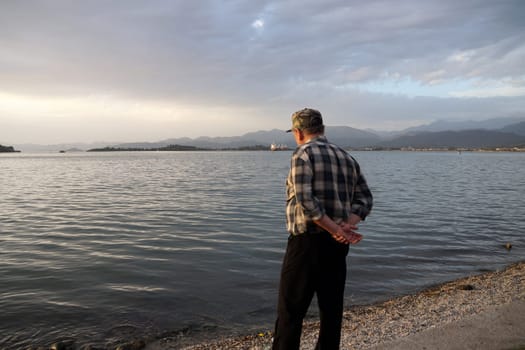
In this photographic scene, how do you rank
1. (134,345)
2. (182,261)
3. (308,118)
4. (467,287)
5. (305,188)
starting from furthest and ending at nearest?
(182,261), (467,287), (134,345), (308,118), (305,188)

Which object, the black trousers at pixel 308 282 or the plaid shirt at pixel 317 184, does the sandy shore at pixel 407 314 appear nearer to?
the black trousers at pixel 308 282

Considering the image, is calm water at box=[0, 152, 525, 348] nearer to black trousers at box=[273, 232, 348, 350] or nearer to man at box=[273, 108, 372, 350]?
black trousers at box=[273, 232, 348, 350]

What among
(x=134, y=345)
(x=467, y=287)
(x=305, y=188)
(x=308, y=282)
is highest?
(x=305, y=188)

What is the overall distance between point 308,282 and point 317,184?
1.01 metres

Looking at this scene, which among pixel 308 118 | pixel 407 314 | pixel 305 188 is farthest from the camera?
pixel 407 314

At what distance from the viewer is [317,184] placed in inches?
150

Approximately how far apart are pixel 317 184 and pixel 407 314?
16.1ft

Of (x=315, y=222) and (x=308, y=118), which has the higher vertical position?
(x=308, y=118)

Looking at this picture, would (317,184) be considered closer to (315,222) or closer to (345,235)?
(315,222)

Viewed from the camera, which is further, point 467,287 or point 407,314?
point 467,287

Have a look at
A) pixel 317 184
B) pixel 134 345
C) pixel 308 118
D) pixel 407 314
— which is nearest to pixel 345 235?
pixel 317 184

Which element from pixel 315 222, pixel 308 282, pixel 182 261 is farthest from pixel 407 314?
pixel 182 261

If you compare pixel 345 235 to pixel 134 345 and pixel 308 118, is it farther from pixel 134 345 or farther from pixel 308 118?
pixel 134 345

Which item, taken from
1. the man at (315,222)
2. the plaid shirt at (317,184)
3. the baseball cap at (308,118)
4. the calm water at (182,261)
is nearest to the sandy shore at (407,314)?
the calm water at (182,261)
